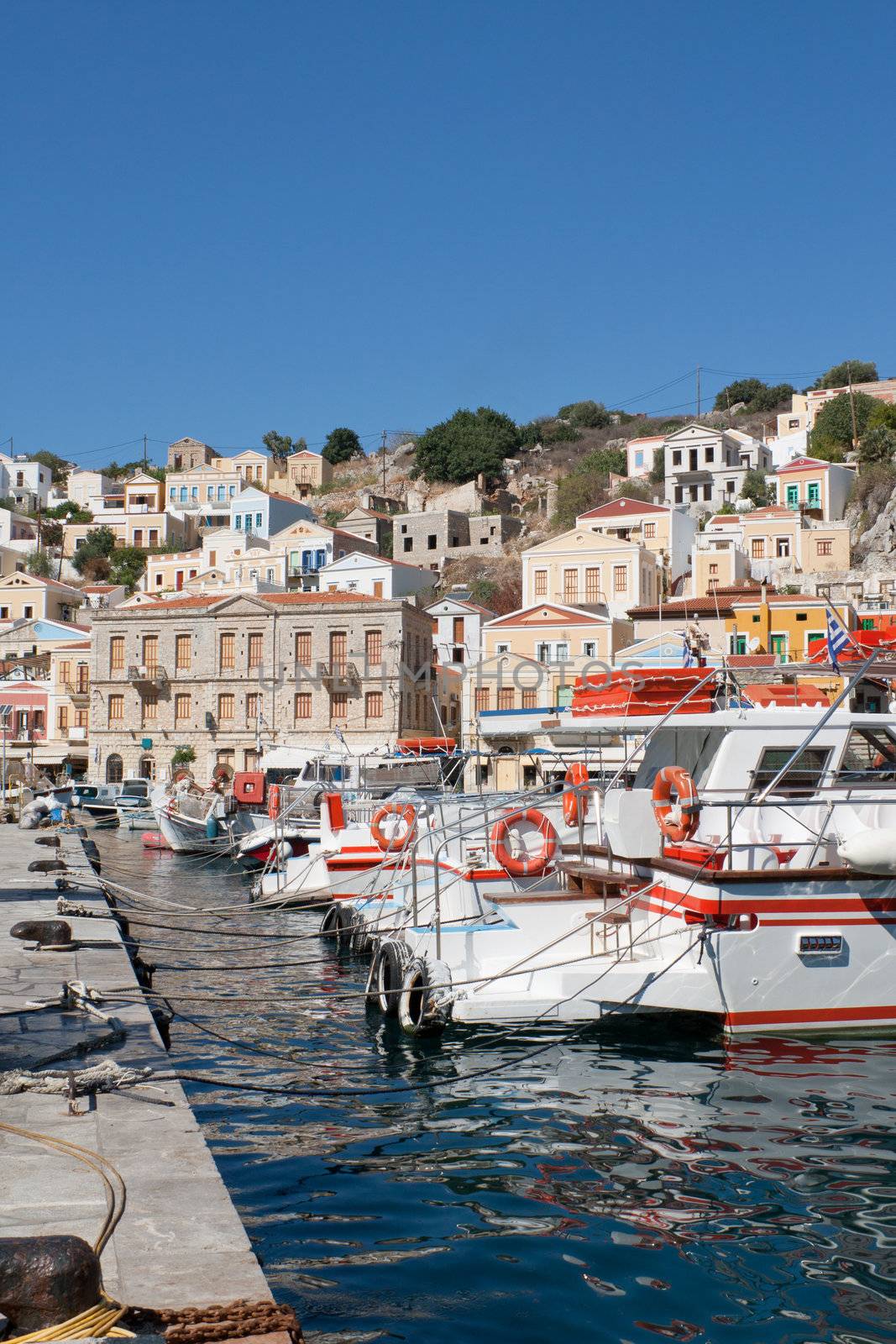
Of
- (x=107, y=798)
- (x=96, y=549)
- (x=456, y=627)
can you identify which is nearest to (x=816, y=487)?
(x=456, y=627)

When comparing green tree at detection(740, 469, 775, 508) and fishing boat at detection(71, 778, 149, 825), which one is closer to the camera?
fishing boat at detection(71, 778, 149, 825)

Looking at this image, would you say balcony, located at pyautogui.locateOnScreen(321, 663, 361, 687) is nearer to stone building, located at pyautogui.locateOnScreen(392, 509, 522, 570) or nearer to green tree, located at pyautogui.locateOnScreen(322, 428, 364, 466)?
stone building, located at pyautogui.locateOnScreen(392, 509, 522, 570)

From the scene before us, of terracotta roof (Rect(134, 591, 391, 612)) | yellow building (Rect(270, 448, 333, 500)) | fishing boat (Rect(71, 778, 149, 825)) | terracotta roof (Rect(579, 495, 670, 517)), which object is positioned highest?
yellow building (Rect(270, 448, 333, 500))

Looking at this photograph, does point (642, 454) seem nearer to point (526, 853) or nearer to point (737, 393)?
point (737, 393)

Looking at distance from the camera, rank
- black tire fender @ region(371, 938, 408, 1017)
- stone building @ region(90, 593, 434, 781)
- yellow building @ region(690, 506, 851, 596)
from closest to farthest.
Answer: black tire fender @ region(371, 938, 408, 1017) → stone building @ region(90, 593, 434, 781) → yellow building @ region(690, 506, 851, 596)

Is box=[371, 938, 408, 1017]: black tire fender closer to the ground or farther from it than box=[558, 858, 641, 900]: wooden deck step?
closer to the ground

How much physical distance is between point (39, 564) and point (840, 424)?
59.3m

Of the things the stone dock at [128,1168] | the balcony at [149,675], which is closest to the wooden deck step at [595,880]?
the stone dock at [128,1168]

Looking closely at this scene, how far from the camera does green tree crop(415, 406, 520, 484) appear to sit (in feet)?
319

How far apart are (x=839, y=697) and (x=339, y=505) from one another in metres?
92.3

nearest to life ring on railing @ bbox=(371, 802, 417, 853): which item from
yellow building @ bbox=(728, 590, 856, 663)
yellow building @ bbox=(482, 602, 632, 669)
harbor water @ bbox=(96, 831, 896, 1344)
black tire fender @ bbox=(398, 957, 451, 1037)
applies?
black tire fender @ bbox=(398, 957, 451, 1037)

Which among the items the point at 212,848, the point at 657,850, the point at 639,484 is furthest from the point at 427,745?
the point at 639,484

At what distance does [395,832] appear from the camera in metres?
19.5

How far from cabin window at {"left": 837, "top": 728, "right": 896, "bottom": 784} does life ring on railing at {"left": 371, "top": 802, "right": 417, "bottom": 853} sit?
721 centimetres
